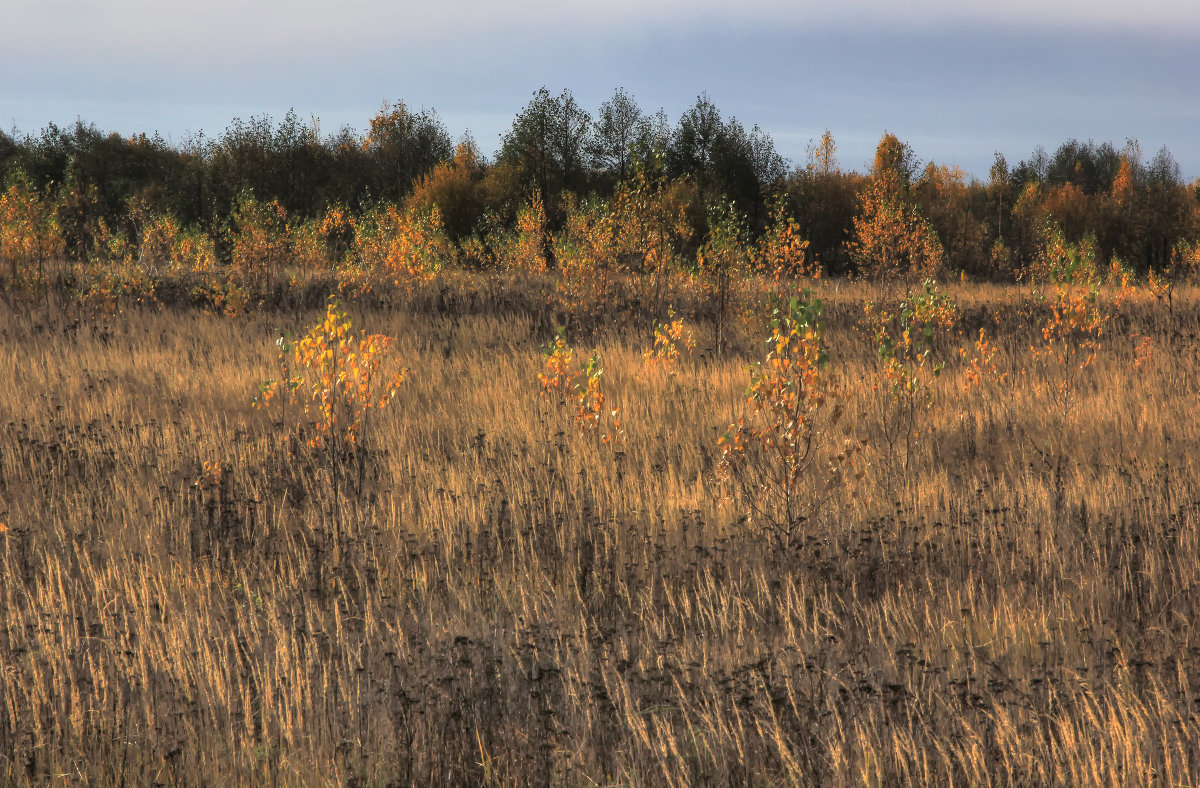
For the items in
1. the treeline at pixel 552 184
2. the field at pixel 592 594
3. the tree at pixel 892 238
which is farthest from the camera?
the treeline at pixel 552 184

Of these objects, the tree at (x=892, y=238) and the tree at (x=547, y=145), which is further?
the tree at (x=547, y=145)


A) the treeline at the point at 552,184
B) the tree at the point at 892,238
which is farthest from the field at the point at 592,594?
the treeline at the point at 552,184

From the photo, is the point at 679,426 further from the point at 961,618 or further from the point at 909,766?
the point at 909,766

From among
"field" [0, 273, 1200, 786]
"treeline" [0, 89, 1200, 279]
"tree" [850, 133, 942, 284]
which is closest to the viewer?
"field" [0, 273, 1200, 786]

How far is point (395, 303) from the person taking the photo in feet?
62.7

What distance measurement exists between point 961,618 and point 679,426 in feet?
14.8

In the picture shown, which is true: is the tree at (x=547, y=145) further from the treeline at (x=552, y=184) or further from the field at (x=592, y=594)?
the field at (x=592, y=594)

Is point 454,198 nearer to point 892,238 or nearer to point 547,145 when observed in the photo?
point 547,145

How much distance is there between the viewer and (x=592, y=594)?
202 inches

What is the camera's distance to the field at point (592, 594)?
3377 millimetres

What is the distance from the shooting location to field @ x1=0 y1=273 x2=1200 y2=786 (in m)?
3.38

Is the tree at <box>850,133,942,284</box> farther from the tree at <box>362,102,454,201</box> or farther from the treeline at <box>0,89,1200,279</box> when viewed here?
the tree at <box>362,102,454,201</box>

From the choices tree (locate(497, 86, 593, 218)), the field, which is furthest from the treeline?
the field

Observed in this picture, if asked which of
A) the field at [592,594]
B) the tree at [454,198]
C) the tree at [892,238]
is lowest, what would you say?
the field at [592,594]
